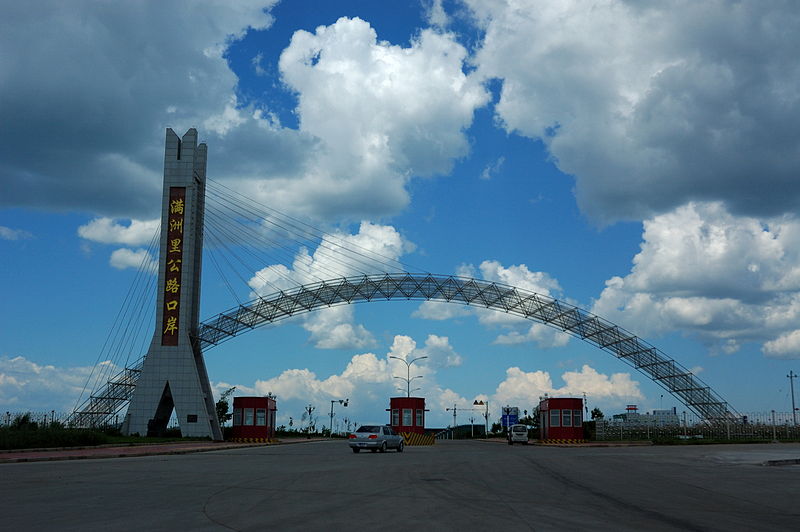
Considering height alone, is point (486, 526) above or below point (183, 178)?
below

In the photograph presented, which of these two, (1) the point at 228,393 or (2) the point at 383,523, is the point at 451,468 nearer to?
(2) the point at 383,523

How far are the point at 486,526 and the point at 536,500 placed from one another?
13.3 ft

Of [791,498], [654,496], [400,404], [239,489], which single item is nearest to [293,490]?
[239,489]

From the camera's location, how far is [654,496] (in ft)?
52.6

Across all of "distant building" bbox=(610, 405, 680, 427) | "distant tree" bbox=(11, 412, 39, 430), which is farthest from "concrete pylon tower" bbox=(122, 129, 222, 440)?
"distant building" bbox=(610, 405, 680, 427)

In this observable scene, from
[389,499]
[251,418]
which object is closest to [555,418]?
[251,418]

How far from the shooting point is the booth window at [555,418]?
211 feet

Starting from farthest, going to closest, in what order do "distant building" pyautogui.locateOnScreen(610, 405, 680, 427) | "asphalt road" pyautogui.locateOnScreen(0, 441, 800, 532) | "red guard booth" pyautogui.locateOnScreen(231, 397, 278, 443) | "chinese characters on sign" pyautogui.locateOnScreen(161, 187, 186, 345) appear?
"distant building" pyautogui.locateOnScreen(610, 405, 680, 427) → "red guard booth" pyautogui.locateOnScreen(231, 397, 278, 443) → "chinese characters on sign" pyautogui.locateOnScreen(161, 187, 186, 345) → "asphalt road" pyautogui.locateOnScreen(0, 441, 800, 532)

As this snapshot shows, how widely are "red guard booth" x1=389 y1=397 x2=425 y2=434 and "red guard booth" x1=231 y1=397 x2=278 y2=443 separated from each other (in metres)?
12.2

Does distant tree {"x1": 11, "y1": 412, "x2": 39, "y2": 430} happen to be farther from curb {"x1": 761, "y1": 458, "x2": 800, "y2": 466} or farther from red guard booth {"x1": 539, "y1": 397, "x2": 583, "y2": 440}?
red guard booth {"x1": 539, "y1": 397, "x2": 583, "y2": 440}

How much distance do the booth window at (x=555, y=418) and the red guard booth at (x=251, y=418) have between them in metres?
24.7

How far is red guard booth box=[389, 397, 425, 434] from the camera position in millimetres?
68688

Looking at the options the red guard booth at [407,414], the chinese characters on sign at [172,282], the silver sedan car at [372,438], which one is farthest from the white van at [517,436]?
the chinese characters on sign at [172,282]

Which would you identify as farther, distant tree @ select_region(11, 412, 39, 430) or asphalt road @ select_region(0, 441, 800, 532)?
distant tree @ select_region(11, 412, 39, 430)
